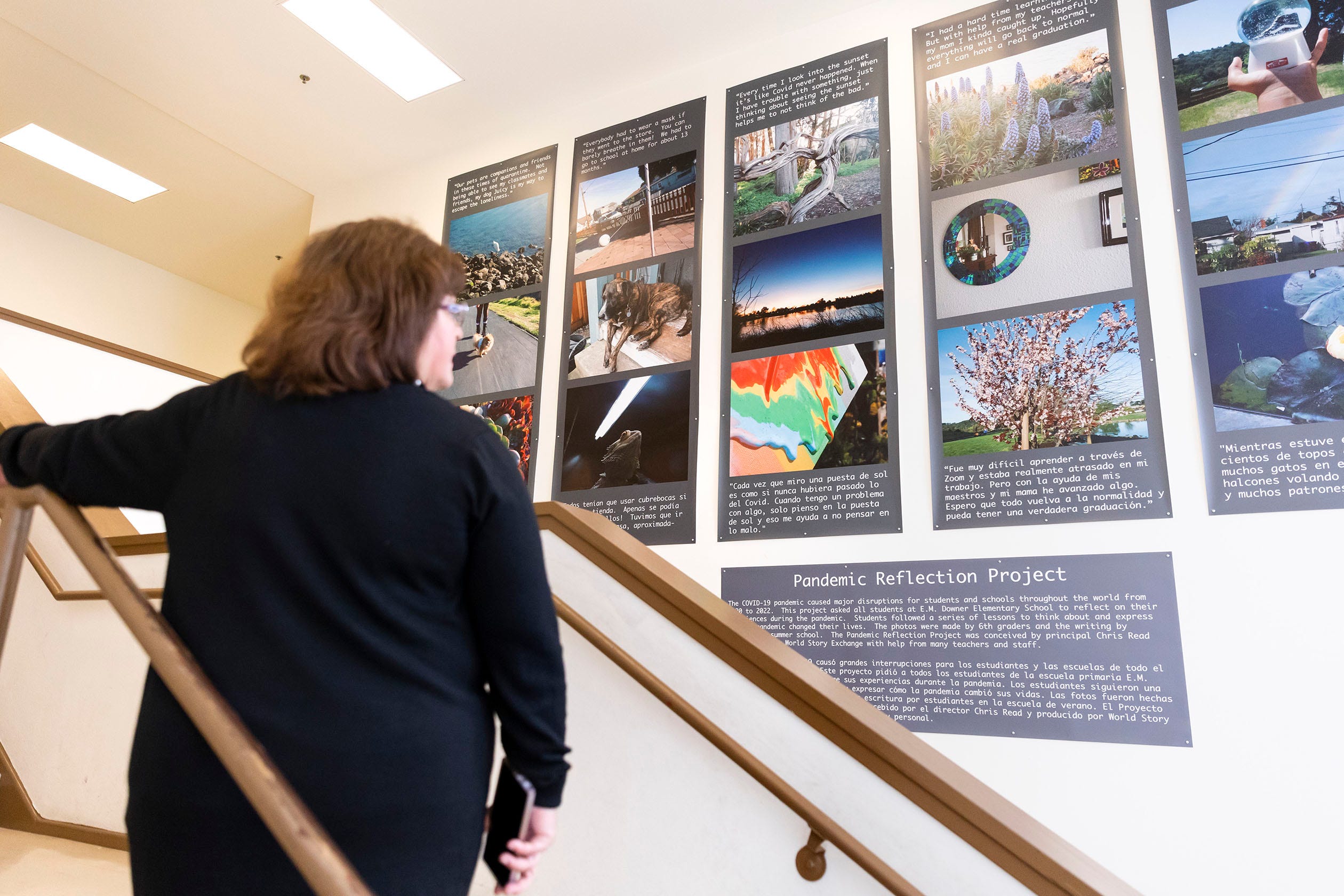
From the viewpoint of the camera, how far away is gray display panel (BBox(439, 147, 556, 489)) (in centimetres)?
452

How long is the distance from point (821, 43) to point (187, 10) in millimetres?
3044

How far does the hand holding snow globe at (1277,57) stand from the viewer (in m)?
2.99

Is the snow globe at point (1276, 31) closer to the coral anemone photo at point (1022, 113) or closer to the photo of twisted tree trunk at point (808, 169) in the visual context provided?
the coral anemone photo at point (1022, 113)

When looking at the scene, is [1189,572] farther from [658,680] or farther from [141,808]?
[141,808]

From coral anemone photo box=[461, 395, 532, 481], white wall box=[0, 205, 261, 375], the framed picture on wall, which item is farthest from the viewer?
white wall box=[0, 205, 261, 375]

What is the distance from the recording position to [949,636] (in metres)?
3.15

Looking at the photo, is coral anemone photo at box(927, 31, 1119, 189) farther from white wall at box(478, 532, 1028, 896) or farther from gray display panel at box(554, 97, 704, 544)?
white wall at box(478, 532, 1028, 896)

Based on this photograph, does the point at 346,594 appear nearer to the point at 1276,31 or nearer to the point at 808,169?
the point at 808,169

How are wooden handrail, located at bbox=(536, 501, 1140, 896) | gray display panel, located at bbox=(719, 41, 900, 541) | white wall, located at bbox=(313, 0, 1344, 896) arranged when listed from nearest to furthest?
wooden handrail, located at bbox=(536, 501, 1140, 896)
white wall, located at bbox=(313, 0, 1344, 896)
gray display panel, located at bbox=(719, 41, 900, 541)

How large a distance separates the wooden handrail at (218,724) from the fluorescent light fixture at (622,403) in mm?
3085

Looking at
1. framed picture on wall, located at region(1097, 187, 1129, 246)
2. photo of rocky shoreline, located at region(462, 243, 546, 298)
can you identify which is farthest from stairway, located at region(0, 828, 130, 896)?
framed picture on wall, located at region(1097, 187, 1129, 246)

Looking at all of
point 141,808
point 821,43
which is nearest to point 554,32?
point 821,43

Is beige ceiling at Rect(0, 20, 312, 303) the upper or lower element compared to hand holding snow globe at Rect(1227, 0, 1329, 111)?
upper

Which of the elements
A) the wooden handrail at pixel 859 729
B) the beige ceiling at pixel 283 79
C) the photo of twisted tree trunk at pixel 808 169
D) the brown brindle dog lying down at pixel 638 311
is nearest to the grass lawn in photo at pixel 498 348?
the brown brindle dog lying down at pixel 638 311
